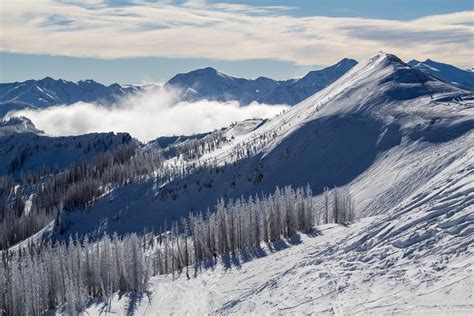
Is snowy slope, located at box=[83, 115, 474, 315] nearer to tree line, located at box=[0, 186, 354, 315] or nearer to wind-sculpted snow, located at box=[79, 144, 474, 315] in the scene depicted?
wind-sculpted snow, located at box=[79, 144, 474, 315]

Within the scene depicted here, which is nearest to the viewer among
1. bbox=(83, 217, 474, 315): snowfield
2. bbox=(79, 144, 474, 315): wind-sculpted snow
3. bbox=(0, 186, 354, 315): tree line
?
bbox=(83, 217, 474, 315): snowfield

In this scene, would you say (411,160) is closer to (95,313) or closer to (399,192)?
(399,192)

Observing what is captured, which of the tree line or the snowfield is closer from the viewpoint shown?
the snowfield

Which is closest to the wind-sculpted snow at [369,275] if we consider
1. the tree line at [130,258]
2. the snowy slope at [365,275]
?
the snowy slope at [365,275]

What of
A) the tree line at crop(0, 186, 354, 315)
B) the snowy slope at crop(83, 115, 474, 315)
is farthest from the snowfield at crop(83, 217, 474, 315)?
the tree line at crop(0, 186, 354, 315)

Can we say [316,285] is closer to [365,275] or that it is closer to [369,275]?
[365,275]

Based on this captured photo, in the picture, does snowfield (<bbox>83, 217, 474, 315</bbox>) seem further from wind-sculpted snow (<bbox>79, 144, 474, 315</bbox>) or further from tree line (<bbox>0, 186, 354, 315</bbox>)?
tree line (<bbox>0, 186, 354, 315</bbox>)

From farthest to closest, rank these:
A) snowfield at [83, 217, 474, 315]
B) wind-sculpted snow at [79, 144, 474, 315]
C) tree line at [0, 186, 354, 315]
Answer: tree line at [0, 186, 354, 315] < wind-sculpted snow at [79, 144, 474, 315] < snowfield at [83, 217, 474, 315]

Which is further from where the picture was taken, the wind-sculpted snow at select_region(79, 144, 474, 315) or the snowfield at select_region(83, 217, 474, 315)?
the wind-sculpted snow at select_region(79, 144, 474, 315)

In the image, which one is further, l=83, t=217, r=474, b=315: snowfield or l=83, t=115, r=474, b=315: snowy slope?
l=83, t=115, r=474, b=315: snowy slope

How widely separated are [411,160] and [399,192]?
28.8m

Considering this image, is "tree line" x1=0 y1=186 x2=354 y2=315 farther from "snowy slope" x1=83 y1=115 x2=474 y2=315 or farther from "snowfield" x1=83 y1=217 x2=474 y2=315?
"snowy slope" x1=83 y1=115 x2=474 y2=315

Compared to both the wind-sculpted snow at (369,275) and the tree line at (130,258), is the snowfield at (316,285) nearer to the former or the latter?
the wind-sculpted snow at (369,275)

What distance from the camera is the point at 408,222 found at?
7762 cm
